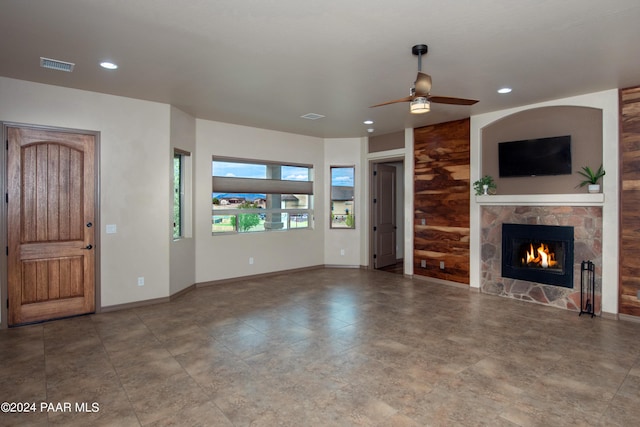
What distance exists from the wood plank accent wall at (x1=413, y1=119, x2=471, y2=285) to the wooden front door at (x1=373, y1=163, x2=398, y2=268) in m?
1.17

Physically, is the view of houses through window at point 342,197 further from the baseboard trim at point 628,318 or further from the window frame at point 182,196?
the baseboard trim at point 628,318

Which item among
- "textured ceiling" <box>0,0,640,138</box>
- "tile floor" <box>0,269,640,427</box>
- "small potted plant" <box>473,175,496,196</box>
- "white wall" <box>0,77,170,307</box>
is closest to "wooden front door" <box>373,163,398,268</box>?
"small potted plant" <box>473,175,496,196</box>

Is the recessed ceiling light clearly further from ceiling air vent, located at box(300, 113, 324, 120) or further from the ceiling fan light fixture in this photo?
the ceiling fan light fixture

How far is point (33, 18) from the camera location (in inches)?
109

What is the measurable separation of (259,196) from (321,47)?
408 cm

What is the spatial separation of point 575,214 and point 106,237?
252 inches

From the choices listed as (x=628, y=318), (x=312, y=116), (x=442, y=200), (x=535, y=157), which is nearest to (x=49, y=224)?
(x=312, y=116)

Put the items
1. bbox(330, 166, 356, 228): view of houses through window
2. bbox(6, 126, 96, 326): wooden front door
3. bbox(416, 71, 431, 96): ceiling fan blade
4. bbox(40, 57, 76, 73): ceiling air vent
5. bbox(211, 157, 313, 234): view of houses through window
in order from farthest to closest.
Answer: bbox(330, 166, 356, 228): view of houses through window
bbox(211, 157, 313, 234): view of houses through window
bbox(6, 126, 96, 326): wooden front door
bbox(40, 57, 76, 73): ceiling air vent
bbox(416, 71, 431, 96): ceiling fan blade

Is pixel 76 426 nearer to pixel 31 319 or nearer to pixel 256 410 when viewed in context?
pixel 256 410

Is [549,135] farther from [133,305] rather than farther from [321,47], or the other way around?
[133,305]

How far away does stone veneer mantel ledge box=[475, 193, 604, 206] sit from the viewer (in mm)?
4578

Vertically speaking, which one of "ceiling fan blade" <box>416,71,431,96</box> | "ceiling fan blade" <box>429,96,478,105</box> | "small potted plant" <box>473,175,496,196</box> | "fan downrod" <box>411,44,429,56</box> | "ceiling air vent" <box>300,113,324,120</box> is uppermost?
"ceiling air vent" <box>300,113,324,120</box>

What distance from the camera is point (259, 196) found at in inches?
275

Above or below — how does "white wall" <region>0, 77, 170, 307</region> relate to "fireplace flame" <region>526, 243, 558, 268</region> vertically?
above
